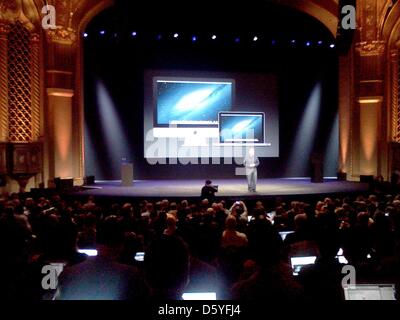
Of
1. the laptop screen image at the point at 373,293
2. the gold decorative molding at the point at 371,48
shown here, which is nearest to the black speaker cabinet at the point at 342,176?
the gold decorative molding at the point at 371,48

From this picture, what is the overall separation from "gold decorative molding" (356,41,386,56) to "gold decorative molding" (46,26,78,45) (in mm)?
8290

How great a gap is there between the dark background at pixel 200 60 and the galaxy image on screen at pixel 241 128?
55.9 inches

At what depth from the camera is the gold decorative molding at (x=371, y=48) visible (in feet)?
42.6

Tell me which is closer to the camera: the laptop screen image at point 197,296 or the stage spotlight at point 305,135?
the laptop screen image at point 197,296

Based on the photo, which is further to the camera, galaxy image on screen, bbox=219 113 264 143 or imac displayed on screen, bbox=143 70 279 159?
galaxy image on screen, bbox=219 113 264 143

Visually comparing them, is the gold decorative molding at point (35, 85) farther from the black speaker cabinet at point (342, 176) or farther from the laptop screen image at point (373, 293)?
the laptop screen image at point (373, 293)

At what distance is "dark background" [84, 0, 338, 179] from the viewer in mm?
13211

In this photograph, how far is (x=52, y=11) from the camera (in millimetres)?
11852

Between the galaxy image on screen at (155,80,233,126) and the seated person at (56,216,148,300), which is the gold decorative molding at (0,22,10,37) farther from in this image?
the seated person at (56,216,148,300)

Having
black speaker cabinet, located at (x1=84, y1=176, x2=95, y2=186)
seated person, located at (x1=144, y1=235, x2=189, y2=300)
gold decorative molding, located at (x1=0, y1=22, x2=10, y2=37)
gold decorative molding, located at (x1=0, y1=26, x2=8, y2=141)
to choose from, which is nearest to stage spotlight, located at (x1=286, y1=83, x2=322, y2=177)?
black speaker cabinet, located at (x1=84, y1=176, x2=95, y2=186)

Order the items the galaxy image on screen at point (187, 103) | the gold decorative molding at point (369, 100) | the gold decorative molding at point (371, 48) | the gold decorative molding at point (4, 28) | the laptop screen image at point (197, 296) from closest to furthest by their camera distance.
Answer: the laptop screen image at point (197, 296) < the gold decorative molding at point (4, 28) < the gold decorative molding at point (371, 48) < the gold decorative molding at point (369, 100) < the galaxy image on screen at point (187, 103)

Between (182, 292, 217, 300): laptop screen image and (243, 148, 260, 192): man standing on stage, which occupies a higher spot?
(243, 148, 260, 192): man standing on stage

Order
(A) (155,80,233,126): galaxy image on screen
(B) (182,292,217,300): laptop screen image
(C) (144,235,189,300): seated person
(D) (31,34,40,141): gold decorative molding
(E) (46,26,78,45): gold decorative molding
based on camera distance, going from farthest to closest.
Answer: (A) (155,80,233,126): galaxy image on screen → (E) (46,26,78,45): gold decorative molding → (D) (31,34,40,141): gold decorative molding → (B) (182,292,217,300): laptop screen image → (C) (144,235,189,300): seated person
